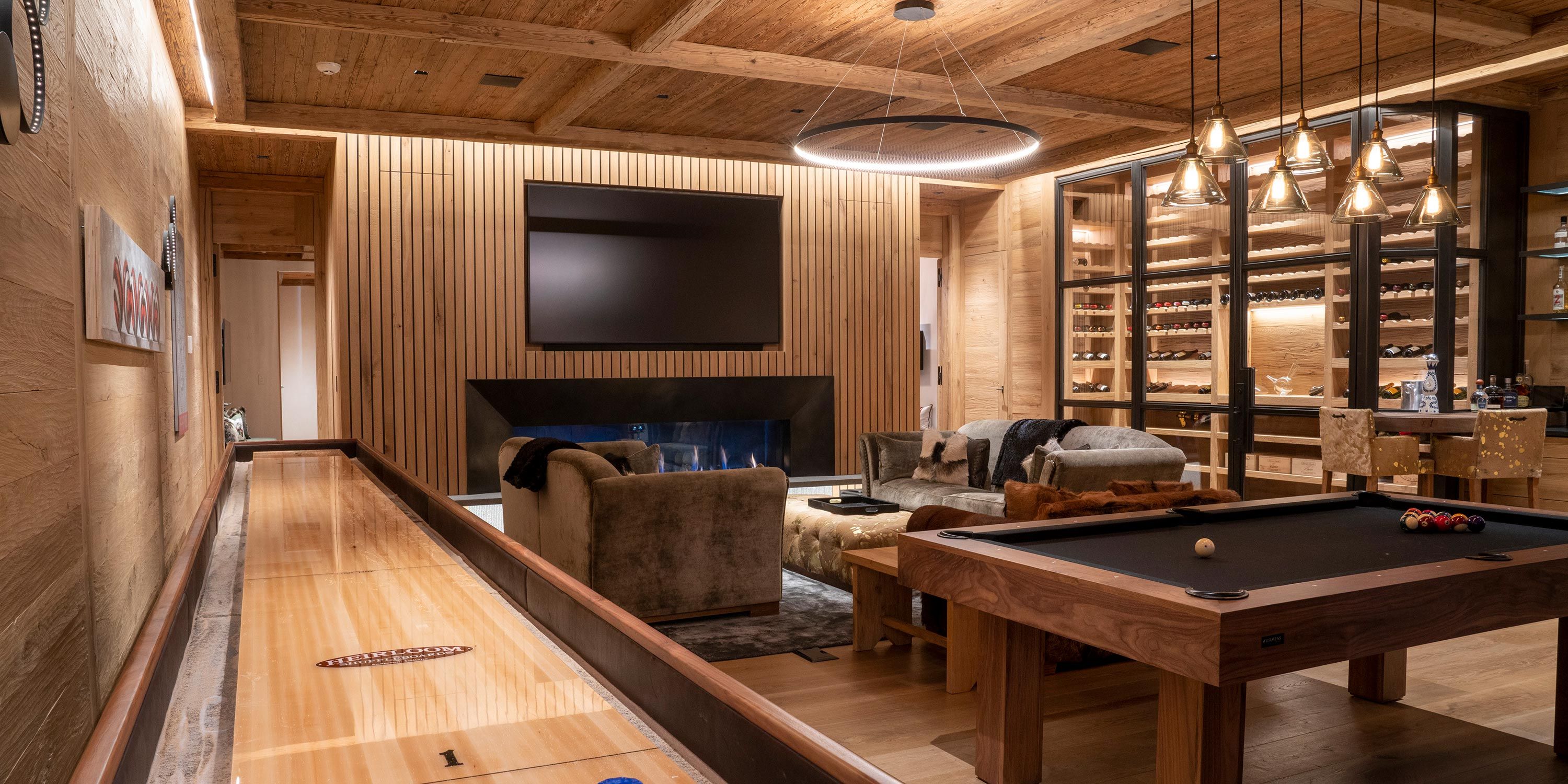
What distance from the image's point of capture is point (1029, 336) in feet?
35.3

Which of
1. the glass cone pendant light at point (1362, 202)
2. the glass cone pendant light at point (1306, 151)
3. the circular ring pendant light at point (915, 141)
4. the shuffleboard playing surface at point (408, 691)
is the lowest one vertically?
the shuffleboard playing surface at point (408, 691)

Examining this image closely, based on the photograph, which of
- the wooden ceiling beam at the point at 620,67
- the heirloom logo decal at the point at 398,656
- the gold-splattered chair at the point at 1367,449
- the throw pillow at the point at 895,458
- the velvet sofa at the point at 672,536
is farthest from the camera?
the throw pillow at the point at 895,458

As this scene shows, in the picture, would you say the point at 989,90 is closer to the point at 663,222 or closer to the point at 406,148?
the point at 663,222

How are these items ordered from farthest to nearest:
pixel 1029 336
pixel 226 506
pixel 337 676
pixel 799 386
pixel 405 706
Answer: pixel 1029 336
pixel 799 386
pixel 226 506
pixel 337 676
pixel 405 706

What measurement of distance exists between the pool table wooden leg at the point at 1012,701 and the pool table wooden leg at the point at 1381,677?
1.53 m

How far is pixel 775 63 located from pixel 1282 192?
3465 mm

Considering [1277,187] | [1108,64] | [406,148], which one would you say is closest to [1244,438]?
[1108,64]

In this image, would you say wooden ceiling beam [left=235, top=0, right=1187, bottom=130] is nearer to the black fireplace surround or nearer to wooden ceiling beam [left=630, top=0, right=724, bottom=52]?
wooden ceiling beam [left=630, top=0, right=724, bottom=52]

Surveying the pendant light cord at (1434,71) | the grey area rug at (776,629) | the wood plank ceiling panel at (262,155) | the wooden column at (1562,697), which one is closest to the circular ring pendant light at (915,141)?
the pendant light cord at (1434,71)

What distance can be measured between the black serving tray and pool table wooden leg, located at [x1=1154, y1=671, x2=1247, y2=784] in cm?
321

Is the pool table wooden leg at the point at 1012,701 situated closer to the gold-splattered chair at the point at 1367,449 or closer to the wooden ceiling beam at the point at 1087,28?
the wooden ceiling beam at the point at 1087,28

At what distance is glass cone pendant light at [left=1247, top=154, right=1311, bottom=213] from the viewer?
12.5 ft

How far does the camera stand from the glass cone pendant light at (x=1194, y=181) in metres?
3.67

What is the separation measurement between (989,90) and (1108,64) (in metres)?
0.81
